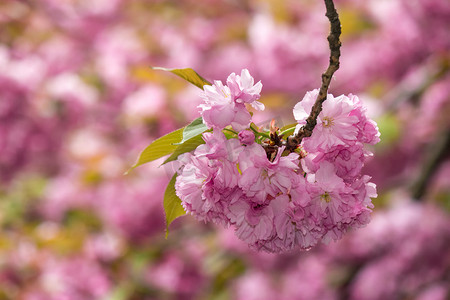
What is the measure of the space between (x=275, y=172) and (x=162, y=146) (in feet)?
0.51

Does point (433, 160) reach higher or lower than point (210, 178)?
higher

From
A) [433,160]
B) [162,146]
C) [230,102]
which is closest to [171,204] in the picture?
[162,146]

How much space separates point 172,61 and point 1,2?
975 mm

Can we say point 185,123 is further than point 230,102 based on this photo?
Yes

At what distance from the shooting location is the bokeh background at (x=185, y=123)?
2625 millimetres

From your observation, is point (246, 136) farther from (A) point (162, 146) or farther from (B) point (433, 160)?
(B) point (433, 160)

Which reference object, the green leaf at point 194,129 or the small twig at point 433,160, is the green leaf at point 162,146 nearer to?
the green leaf at point 194,129

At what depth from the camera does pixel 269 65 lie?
309cm

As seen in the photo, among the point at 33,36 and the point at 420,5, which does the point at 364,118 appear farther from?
the point at 33,36

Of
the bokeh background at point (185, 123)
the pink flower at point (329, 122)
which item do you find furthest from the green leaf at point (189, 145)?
the bokeh background at point (185, 123)

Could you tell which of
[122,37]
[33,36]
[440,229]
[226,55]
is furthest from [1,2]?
[440,229]

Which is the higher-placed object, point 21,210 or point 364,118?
point 21,210

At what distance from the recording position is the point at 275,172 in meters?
0.68

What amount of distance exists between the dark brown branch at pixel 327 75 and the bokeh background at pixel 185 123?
1526 mm
